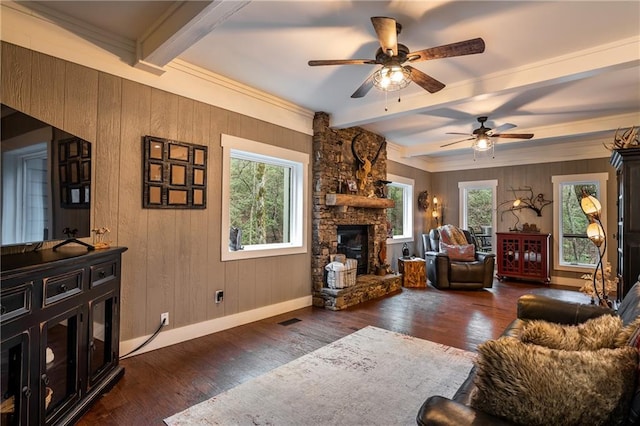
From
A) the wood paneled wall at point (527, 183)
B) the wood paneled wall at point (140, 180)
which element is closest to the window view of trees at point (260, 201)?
the wood paneled wall at point (140, 180)

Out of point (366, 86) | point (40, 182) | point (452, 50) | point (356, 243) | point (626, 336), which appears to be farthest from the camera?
point (356, 243)

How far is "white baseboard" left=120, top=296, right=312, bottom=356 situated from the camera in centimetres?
288

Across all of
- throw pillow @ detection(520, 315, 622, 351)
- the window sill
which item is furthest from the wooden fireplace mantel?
throw pillow @ detection(520, 315, 622, 351)

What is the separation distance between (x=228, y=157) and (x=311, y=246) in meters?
1.75

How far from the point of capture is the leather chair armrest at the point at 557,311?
2.24m

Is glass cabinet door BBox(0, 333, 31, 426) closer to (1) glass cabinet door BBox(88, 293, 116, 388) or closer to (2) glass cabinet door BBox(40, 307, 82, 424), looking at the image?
(2) glass cabinet door BBox(40, 307, 82, 424)

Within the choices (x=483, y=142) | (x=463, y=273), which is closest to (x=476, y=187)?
(x=463, y=273)

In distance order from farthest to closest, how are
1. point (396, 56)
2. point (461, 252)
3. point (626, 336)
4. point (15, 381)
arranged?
point (461, 252), point (396, 56), point (15, 381), point (626, 336)

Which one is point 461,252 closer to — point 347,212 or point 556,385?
point 347,212

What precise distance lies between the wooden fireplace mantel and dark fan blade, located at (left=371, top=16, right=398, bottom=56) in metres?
2.41

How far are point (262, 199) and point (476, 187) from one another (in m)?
5.30

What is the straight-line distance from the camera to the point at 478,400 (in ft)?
3.50

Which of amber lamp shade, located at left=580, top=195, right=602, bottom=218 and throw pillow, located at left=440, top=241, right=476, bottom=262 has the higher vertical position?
amber lamp shade, located at left=580, top=195, right=602, bottom=218

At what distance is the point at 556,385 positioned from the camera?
38.3 inches
